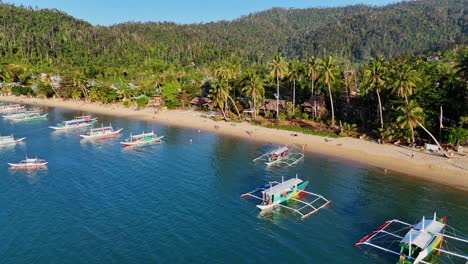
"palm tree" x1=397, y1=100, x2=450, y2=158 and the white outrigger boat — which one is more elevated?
"palm tree" x1=397, y1=100, x2=450, y2=158

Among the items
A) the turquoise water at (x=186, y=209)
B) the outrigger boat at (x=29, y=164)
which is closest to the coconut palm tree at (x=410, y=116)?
the turquoise water at (x=186, y=209)

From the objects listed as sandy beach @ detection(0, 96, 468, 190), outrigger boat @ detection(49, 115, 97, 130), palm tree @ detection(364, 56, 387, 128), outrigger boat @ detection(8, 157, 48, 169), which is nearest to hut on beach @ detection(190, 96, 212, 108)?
sandy beach @ detection(0, 96, 468, 190)

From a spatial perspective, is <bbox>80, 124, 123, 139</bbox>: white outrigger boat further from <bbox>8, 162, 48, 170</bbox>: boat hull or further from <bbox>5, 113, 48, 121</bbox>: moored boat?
<bbox>5, 113, 48, 121</bbox>: moored boat

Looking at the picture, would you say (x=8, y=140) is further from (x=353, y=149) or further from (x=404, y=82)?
(x=404, y=82)

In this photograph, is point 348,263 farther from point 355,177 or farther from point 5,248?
point 5,248

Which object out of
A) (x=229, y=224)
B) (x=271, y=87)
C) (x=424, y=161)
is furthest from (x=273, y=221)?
(x=271, y=87)

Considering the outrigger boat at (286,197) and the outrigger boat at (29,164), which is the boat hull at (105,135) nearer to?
the outrigger boat at (29,164)
